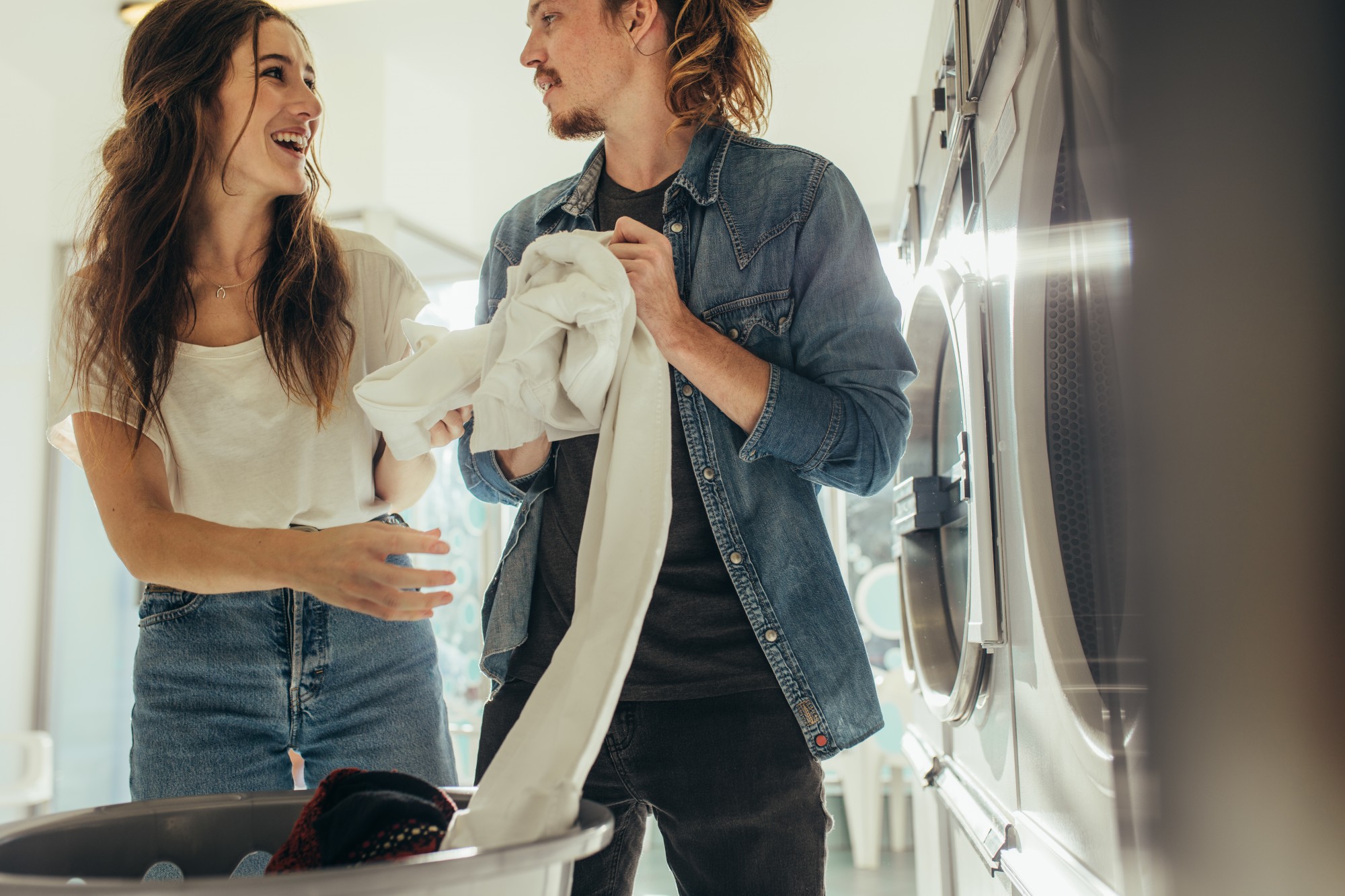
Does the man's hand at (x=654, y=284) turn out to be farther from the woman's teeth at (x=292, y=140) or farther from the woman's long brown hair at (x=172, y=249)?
the woman's teeth at (x=292, y=140)

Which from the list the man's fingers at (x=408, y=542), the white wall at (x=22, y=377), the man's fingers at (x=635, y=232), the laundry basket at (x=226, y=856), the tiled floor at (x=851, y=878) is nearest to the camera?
the laundry basket at (x=226, y=856)

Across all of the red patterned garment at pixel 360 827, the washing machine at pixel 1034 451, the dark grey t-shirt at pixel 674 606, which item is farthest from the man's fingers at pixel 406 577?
the washing machine at pixel 1034 451

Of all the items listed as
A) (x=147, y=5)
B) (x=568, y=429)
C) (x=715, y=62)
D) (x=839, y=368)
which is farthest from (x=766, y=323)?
(x=147, y=5)

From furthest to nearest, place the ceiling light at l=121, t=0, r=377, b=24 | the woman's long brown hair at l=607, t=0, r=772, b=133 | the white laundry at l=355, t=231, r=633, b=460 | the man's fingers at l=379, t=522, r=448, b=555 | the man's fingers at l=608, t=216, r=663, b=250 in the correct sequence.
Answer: the ceiling light at l=121, t=0, r=377, b=24
the woman's long brown hair at l=607, t=0, r=772, b=133
the man's fingers at l=608, t=216, r=663, b=250
the white laundry at l=355, t=231, r=633, b=460
the man's fingers at l=379, t=522, r=448, b=555

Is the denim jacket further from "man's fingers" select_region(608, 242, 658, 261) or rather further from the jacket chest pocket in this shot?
"man's fingers" select_region(608, 242, 658, 261)

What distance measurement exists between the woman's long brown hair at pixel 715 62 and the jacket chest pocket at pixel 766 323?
246 millimetres

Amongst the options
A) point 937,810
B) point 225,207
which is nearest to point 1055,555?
point 225,207

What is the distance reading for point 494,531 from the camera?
3.85 meters

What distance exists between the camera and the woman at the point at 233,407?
Answer: 3.27ft

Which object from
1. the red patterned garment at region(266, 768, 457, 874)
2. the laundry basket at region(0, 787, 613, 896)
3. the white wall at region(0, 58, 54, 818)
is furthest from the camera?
the white wall at region(0, 58, 54, 818)

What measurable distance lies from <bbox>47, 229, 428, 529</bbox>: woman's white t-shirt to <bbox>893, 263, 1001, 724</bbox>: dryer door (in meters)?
0.66

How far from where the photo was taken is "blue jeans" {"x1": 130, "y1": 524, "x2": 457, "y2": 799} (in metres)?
0.98

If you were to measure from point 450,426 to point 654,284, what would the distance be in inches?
10.0

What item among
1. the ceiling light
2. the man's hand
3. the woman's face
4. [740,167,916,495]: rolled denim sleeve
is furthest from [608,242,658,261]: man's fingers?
the ceiling light
